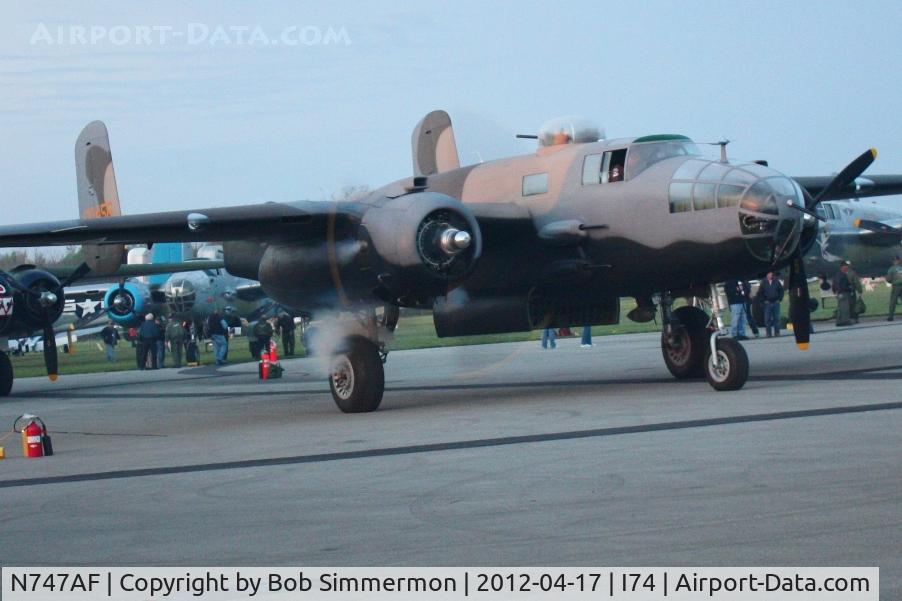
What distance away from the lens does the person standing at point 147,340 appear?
127 ft

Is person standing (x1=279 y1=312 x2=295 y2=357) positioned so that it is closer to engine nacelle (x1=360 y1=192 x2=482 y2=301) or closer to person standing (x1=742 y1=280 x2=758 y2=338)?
person standing (x1=742 y1=280 x2=758 y2=338)

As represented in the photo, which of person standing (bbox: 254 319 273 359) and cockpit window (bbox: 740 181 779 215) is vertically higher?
cockpit window (bbox: 740 181 779 215)

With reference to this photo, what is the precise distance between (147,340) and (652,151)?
25.4m

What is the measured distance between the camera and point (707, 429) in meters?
12.8

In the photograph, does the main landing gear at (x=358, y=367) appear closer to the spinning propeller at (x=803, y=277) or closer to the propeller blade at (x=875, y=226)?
the spinning propeller at (x=803, y=277)

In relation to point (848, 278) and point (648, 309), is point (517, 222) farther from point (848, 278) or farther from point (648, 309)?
point (848, 278)

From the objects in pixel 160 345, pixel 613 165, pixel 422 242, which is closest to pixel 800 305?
pixel 613 165

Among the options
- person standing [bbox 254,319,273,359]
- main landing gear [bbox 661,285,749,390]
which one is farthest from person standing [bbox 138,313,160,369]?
main landing gear [bbox 661,285,749,390]

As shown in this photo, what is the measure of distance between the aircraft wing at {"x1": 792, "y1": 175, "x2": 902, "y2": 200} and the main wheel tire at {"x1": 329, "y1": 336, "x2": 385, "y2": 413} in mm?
8307

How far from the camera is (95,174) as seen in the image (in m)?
26.5

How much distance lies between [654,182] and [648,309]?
281 cm

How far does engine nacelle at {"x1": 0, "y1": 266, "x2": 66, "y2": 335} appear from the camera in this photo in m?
26.2

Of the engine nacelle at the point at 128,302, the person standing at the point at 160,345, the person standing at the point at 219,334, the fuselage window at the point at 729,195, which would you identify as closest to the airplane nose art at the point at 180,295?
the engine nacelle at the point at 128,302
